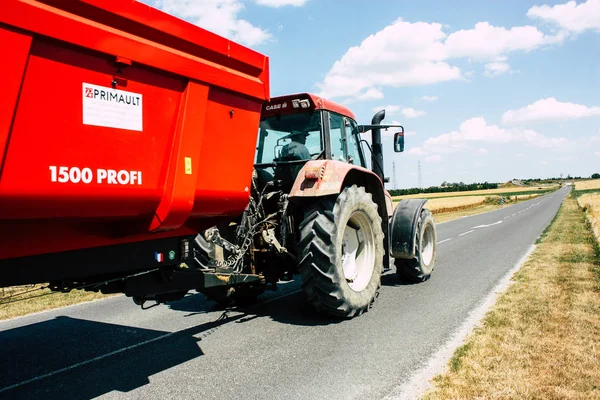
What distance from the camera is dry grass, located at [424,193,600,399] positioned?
327 centimetres

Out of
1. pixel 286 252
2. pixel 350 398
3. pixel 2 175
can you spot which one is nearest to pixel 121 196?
pixel 2 175

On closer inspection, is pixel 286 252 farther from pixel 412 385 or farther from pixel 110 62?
pixel 110 62

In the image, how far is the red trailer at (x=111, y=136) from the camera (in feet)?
7.96

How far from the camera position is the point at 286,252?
511cm

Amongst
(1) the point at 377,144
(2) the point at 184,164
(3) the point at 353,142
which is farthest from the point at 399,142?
(2) the point at 184,164

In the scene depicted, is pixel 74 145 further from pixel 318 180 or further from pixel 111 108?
pixel 318 180

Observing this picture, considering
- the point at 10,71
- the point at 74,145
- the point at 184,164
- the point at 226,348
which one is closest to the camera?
the point at 10,71

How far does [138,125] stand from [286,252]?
2.53 metres

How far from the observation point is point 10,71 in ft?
7.54

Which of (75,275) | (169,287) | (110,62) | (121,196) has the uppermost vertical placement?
(110,62)

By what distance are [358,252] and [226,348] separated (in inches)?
88.0

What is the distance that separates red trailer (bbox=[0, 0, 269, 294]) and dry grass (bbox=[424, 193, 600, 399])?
2313 mm

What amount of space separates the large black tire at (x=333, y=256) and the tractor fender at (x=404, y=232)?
56.5 inches

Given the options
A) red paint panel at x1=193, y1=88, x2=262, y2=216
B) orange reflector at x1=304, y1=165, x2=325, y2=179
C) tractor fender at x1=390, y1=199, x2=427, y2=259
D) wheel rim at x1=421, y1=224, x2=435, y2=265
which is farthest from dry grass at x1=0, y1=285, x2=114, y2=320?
wheel rim at x1=421, y1=224, x2=435, y2=265
